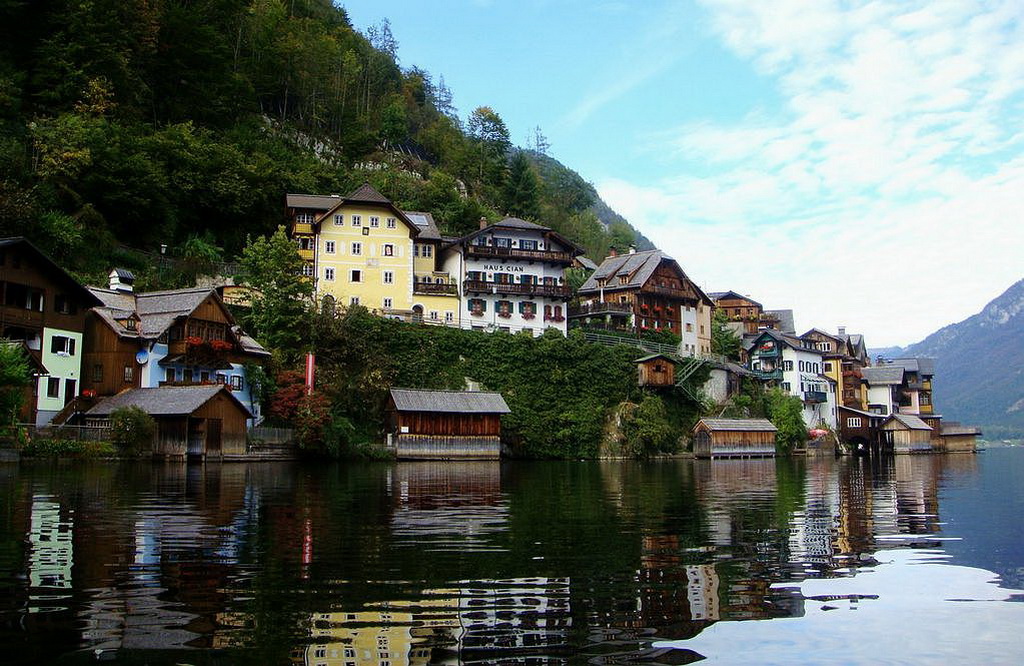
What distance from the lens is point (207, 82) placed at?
300ft

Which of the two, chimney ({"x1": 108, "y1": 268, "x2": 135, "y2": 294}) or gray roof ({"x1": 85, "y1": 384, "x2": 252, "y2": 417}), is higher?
chimney ({"x1": 108, "y1": 268, "x2": 135, "y2": 294})

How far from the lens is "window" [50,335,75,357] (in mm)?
49875

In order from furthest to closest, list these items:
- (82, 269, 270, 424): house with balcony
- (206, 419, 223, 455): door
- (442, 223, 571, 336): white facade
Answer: (442, 223, 571, 336): white facade → (82, 269, 270, 424): house with balcony → (206, 419, 223, 455): door

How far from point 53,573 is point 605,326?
76.6 metres

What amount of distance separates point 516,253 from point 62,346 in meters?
42.8

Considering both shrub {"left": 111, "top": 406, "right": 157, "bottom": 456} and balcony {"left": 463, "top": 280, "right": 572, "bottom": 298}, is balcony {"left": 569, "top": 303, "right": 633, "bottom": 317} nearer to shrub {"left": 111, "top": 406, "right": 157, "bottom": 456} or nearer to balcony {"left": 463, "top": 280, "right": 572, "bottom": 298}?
balcony {"left": 463, "top": 280, "right": 572, "bottom": 298}

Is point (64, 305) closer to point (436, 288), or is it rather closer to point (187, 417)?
point (187, 417)

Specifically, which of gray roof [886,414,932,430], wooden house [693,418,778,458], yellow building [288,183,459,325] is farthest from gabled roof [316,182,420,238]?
gray roof [886,414,932,430]

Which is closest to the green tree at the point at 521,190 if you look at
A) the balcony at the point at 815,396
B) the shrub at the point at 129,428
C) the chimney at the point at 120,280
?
the balcony at the point at 815,396

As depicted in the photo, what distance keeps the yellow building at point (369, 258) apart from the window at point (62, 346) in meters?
25.7

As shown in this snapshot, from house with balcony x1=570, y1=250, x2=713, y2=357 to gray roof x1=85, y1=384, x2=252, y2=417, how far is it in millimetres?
46883

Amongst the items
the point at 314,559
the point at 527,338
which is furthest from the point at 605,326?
the point at 314,559

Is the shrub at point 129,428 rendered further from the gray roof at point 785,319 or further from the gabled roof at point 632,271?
the gray roof at point 785,319

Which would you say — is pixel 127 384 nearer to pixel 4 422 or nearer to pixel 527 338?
pixel 4 422
